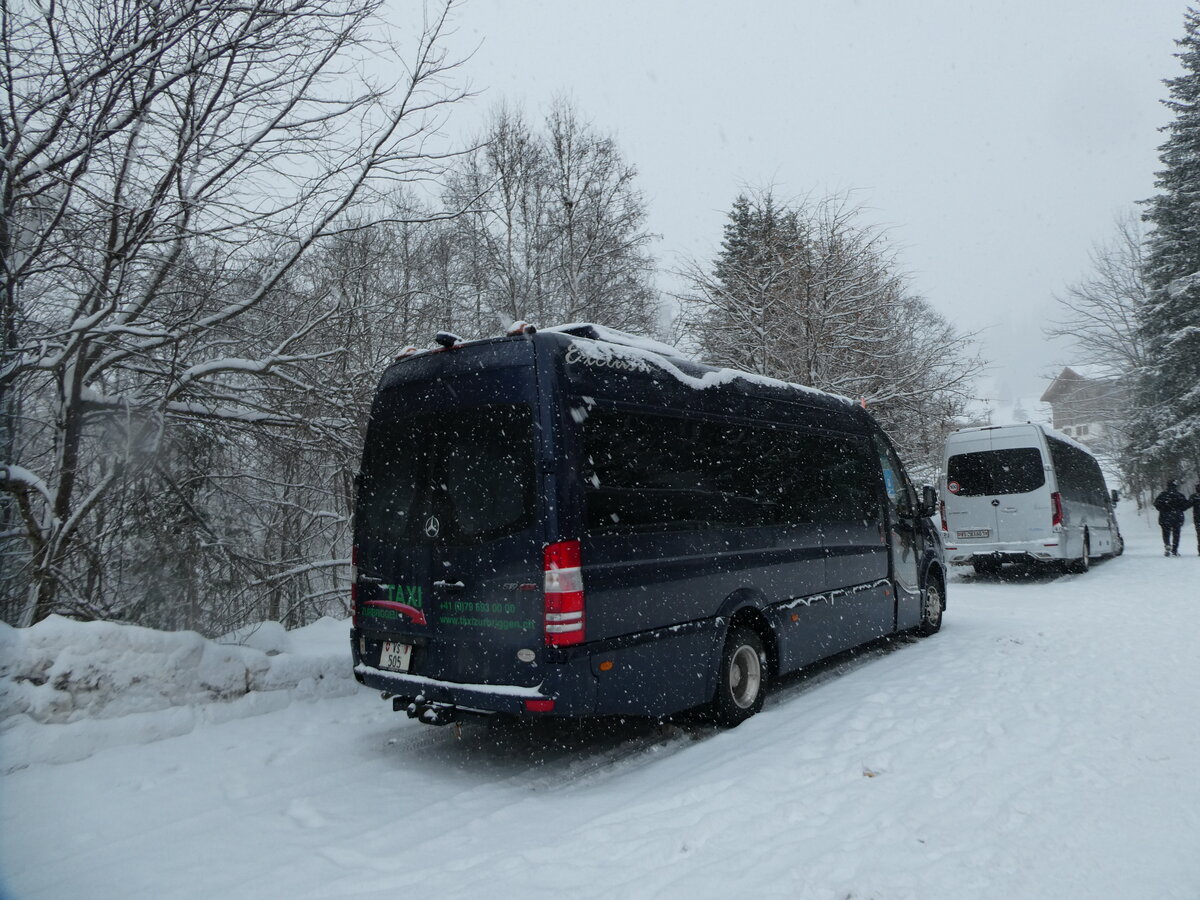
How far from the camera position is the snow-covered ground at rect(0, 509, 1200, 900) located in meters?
3.32

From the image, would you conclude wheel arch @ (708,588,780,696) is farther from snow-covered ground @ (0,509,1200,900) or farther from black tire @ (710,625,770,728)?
snow-covered ground @ (0,509,1200,900)

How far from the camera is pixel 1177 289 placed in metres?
27.0

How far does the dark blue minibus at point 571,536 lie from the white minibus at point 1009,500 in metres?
9.96

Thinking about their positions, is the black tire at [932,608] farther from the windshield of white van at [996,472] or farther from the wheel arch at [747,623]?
the windshield of white van at [996,472]

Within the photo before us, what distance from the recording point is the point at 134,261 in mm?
5941

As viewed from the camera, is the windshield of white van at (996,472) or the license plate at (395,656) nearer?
the license plate at (395,656)

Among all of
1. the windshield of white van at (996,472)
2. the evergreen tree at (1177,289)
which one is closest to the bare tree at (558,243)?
the windshield of white van at (996,472)

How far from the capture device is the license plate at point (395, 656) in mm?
4922

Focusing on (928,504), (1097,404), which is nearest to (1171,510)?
(928,504)

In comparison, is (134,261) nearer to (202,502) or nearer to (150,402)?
(150,402)

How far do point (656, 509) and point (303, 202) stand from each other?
420 centimetres

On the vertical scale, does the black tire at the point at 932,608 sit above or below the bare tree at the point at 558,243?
below

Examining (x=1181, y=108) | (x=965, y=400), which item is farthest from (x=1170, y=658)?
(x=1181, y=108)

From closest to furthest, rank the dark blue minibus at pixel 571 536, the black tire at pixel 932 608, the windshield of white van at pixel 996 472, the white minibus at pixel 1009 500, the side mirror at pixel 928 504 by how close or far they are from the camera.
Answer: the dark blue minibus at pixel 571 536, the side mirror at pixel 928 504, the black tire at pixel 932 608, the white minibus at pixel 1009 500, the windshield of white van at pixel 996 472
